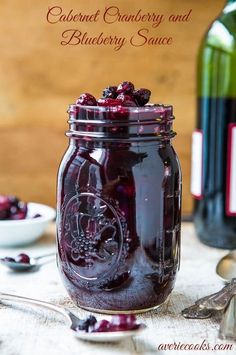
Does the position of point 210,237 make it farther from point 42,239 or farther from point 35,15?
point 35,15

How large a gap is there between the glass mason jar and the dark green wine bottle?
360mm

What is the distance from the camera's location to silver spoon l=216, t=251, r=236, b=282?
893mm

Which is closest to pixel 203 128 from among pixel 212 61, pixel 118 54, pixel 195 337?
pixel 212 61

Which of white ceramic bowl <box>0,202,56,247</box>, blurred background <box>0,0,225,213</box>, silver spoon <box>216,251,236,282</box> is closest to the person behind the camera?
silver spoon <box>216,251,236,282</box>

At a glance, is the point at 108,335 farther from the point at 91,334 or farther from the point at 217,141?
the point at 217,141

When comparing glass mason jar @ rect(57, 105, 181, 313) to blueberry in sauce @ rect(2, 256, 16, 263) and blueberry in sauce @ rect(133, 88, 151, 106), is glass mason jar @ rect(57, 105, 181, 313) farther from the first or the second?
blueberry in sauce @ rect(2, 256, 16, 263)

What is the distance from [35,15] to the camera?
1292mm

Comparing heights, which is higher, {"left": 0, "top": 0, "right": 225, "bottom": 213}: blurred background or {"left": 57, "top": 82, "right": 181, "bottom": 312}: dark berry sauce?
{"left": 0, "top": 0, "right": 225, "bottom": 213}: blurred background

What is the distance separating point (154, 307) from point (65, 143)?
2.13 ft

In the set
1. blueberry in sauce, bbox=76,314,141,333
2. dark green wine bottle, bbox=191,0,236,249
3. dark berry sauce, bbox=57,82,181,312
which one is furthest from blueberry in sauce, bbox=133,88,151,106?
dark green wine bottle, bbox=191,0,236,249

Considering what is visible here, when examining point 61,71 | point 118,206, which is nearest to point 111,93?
point 118,206

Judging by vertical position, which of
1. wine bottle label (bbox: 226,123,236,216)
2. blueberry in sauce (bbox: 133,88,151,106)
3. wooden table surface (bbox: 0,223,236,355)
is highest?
blueberry in sauce (bbox: 133,88,151,106)

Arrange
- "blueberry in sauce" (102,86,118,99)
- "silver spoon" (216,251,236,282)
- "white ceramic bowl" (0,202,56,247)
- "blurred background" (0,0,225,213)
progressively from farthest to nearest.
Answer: "blurred background" (0,0,225,213), "white ceramic bowl" (0,202,56,247), "silver spoon" (216,251,236,282), "blueberry in sauce" (102,86,118,99)

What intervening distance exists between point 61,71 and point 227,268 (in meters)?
0.61
